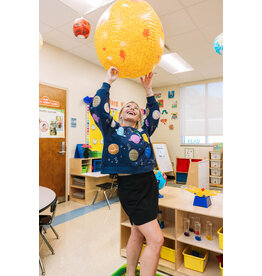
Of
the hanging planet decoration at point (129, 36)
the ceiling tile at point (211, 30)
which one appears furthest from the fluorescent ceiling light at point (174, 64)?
the hanging planet decoration at point (129, 36)

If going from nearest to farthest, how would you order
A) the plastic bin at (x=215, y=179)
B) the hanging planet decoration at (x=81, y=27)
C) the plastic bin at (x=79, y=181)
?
the hanging planet decoration at (x=81, y=27) < the plastic bin at (x=79, y=181) < the plastic bin at (x=215, y=179)

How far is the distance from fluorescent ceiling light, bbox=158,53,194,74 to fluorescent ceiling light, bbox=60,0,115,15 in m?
1.95

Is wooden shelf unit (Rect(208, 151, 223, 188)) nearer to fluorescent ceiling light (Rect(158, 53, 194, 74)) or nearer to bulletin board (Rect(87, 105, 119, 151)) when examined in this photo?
fluorescent ceiling light (Rect(158, 53, 194, 74))

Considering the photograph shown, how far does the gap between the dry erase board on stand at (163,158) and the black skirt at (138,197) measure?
14.5 ft

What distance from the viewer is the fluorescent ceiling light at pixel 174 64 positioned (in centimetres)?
443

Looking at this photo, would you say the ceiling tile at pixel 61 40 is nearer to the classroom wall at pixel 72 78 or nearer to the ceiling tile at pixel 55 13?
the classroom wall at pixel 72 78

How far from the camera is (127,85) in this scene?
5695 millimetres

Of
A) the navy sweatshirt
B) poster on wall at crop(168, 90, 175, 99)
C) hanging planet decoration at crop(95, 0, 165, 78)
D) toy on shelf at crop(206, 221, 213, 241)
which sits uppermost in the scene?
poster on wall at crop(168, 90, 175, 99)

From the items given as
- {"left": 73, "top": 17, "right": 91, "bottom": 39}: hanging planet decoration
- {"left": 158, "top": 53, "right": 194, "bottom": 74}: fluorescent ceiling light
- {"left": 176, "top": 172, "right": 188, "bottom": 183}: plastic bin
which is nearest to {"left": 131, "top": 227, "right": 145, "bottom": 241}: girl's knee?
{"left": 73, "top": 17, "right": 91, "bottom": 39}: hanging planet decoration

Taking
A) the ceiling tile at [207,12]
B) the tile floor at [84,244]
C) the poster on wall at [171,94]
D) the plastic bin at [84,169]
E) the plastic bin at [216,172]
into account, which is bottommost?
the tile floor at [84,244]

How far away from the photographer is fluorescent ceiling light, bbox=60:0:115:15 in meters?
2.67
